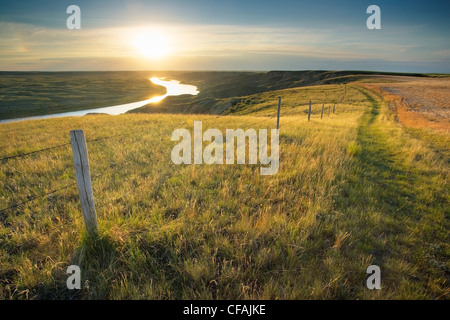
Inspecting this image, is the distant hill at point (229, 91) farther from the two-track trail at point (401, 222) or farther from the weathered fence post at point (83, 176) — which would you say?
the weathered fence post at point (83, 176)

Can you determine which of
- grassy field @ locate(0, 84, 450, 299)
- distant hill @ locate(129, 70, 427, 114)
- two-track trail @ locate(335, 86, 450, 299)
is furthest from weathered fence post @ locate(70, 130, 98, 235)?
distant hill @ locate(129, 70, 427, 114)

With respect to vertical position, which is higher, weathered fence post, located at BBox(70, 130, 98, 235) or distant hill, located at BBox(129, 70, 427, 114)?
distant hill, located at BBox(129, 70, 427, 114)

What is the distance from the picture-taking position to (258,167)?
643 cm

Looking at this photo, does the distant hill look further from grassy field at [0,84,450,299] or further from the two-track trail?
grassy field at [0,84,450,299]

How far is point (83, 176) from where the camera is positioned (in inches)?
126

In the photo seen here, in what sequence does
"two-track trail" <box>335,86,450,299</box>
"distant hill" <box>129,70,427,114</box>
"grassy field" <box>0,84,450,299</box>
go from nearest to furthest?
"grassy field" <box>0,84,450,299</box>
"two-track trail" <box>335,86,450,299</box>
"distant hill" <box>129,70,427,114</box>

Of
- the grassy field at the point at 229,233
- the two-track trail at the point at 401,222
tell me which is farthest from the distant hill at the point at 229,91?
the grassy field at the point at 229,233

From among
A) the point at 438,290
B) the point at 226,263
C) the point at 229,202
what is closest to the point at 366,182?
the point at 438,290

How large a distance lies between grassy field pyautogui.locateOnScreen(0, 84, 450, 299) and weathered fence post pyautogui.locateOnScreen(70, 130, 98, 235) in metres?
0.23

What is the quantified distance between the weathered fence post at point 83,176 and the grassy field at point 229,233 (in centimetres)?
23

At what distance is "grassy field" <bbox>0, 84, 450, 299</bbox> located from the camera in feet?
9.03

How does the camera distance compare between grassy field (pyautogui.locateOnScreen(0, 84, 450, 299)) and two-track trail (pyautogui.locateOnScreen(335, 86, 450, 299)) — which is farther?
two-track trail (pyautogui.locateOnScreen(335, 86, 450, 299))
